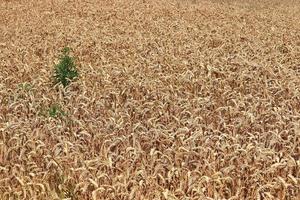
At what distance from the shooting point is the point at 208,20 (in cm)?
2002

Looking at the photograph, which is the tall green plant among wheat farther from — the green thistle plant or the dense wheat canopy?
the green thistle plant

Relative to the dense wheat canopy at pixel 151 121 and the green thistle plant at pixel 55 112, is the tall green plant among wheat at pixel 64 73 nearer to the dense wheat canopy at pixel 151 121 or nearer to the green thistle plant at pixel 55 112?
the dense wheat canopy at pixel 151 121

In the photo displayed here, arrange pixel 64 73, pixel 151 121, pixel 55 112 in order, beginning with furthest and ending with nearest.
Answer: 1. pixel 64 73
2. pixel 55 112
3. pixel 151 121

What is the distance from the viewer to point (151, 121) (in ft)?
21.5

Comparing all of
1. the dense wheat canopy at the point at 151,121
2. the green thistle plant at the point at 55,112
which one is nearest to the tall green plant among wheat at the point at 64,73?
the dense wheat canopy at the point at 151,121

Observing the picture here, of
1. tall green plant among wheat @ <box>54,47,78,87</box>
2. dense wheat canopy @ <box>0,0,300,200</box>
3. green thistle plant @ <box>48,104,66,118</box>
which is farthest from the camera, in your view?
tall green plant among wheat @ <box>54,47,78,87</box>

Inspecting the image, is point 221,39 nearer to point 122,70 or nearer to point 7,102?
point 122,70

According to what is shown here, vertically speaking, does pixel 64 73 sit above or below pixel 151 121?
below

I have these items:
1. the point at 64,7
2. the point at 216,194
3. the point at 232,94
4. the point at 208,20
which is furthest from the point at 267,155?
the point at 64,7

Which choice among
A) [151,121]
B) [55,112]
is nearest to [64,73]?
[55,112]

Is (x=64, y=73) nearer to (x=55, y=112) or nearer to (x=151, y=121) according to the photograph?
(x=55, y=112)

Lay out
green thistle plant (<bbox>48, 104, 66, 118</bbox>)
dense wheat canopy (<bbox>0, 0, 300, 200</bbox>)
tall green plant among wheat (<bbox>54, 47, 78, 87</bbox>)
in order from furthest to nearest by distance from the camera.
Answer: tall green plant among wheat (<bbox>54, 47, 78, 87</bbox>) → green thistle plant (<bbox>48, 104, 66, 118</bbox>) → dense wheat canopy (<bbox>0, 0, 300, 200</bbox>)

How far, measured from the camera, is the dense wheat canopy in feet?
15.6

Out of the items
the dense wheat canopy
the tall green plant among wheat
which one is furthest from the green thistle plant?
the tall green plant among wheat
